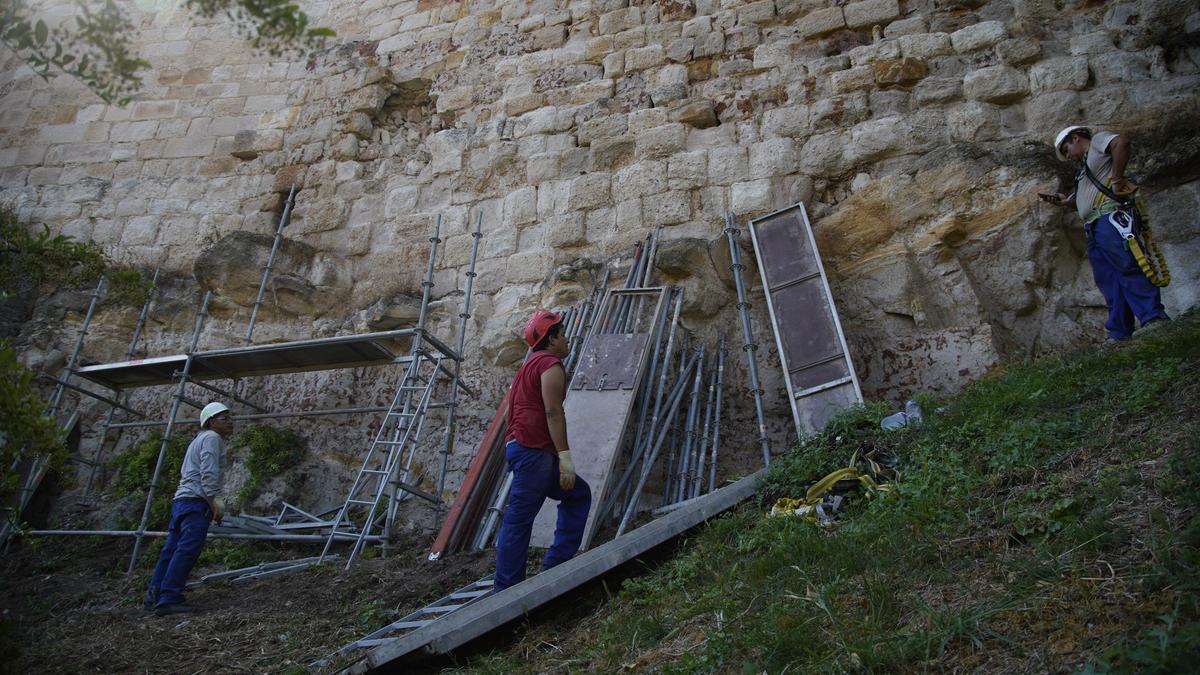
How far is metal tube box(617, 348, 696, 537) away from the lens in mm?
4798

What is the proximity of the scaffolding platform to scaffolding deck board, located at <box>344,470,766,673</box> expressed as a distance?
2.70 meters

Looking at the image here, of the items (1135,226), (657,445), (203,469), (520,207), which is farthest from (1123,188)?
(203,469)

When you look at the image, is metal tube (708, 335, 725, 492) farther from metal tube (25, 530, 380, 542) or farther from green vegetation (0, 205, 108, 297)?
green vegetation (0, 205, 108, 297)

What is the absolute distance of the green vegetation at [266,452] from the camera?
6.17m

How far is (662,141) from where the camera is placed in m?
6.86

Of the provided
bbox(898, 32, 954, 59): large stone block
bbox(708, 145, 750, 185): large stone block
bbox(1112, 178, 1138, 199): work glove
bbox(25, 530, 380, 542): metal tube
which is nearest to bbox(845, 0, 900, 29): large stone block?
bbox(898, 32, 954, 59): large stone block

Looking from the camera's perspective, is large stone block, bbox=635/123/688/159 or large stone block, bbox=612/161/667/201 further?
large stone block, bbox=635/123/688/159

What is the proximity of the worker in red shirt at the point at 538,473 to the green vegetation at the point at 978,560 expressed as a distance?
1.86 feet

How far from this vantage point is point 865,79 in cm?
651

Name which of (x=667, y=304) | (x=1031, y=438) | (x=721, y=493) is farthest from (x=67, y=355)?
(x=1031, y=438)

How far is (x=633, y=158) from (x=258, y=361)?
314 centimetres

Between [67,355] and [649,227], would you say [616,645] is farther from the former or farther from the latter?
[67,355]

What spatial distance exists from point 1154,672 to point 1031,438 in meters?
1.59

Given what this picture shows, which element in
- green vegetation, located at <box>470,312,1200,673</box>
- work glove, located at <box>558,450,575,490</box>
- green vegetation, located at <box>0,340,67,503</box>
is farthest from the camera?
work glove, located at <box>558,450,575,490</box>
